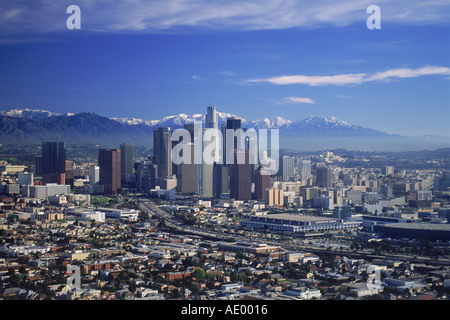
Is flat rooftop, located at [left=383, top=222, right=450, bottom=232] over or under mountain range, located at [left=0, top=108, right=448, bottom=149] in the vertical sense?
under

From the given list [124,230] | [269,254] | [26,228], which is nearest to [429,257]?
[269,254]

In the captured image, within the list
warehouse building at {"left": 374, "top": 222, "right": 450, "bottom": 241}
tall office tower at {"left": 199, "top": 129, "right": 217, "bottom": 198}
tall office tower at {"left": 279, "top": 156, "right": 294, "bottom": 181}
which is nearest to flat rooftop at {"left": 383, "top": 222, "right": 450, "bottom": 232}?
warehouse building at {"left": 374, "top": 222, "right": 450, "bottom": 241}

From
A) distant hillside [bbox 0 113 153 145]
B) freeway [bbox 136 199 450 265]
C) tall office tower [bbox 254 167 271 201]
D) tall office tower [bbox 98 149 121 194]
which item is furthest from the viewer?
distant hillside [bbox 0 113 153 145]

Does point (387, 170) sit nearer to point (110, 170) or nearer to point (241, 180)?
point (241, 180)

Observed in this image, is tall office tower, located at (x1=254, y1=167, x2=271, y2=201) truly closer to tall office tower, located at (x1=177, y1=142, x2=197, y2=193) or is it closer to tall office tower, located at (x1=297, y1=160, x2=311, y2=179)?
tall office tower, located at (x1=177, y1=142, x2=197, y2=193)

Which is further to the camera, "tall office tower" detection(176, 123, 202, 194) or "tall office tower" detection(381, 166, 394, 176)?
"tall office tower" detection(381, 166, 394, 176)

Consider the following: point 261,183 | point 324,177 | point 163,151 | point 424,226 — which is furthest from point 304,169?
point 424,226
